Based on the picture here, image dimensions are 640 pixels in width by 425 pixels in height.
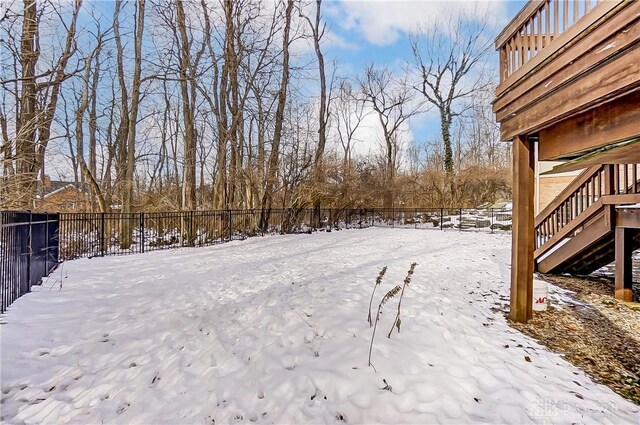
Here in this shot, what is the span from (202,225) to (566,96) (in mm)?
10714

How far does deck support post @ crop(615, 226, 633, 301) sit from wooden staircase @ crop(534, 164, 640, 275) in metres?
0.05

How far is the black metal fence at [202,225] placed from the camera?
29.8 feet

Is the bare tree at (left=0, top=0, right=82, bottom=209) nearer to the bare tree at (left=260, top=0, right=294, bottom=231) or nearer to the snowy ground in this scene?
the snowy ground

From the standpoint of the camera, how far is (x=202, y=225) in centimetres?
1131

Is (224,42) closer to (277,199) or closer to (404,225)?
(277,199)

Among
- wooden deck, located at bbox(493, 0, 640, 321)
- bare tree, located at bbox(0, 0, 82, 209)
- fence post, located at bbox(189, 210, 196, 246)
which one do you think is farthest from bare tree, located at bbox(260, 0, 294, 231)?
wooden deck, located at bbox(493, 0, 640, 321)

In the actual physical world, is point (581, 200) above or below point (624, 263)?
above

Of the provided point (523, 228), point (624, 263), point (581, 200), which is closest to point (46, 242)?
point (523, 228)

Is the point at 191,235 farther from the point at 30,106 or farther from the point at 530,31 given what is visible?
the point at 530,31

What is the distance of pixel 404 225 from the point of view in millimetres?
19875

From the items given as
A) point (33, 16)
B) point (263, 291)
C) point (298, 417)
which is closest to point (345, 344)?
point (298, 417)

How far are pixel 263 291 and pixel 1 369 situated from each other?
2.98 metres

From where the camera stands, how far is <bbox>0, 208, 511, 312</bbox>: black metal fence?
453 cm

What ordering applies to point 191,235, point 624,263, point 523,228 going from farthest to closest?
point 191,235 < point 624,263 < point 523,228
